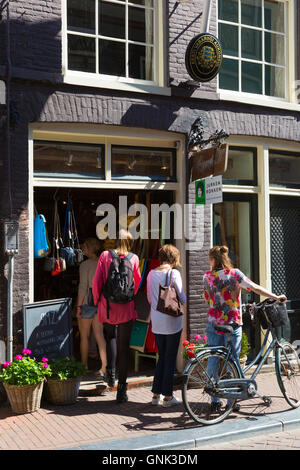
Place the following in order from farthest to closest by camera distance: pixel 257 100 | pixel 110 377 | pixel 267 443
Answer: pixel 257 100 → pixel 110 377 → pixel 267 443

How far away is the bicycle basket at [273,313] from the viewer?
20.9 ft

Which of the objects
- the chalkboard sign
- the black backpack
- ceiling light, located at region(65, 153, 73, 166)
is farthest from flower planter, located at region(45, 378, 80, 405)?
ceiling light, located at region(65, 153, 73, 166)

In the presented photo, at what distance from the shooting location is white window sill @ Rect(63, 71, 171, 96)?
7.30 meters

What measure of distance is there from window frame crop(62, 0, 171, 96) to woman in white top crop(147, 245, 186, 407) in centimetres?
237

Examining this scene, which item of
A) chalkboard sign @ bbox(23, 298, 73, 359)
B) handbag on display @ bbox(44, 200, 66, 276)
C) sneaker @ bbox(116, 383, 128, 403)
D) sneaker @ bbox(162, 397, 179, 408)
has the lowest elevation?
sneaker @ bbox(162, 397, 179, 408)

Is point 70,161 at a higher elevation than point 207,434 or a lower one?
higher

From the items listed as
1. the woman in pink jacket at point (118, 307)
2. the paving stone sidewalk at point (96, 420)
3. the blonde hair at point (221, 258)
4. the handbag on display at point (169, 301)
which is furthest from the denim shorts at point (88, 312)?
the blonde hair at point (221, 258)

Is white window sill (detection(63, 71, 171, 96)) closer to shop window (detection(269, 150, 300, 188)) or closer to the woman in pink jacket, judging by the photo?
the woman in pink jacket

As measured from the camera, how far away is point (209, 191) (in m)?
7.56

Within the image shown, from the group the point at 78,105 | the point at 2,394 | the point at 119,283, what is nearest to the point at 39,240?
the point at 119,283

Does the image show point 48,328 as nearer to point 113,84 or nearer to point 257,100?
point 113,84

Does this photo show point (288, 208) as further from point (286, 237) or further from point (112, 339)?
point (112, 339)

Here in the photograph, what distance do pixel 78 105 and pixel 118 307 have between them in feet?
8.43

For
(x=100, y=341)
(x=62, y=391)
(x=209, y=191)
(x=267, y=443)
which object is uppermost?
(x=209, y=191)
